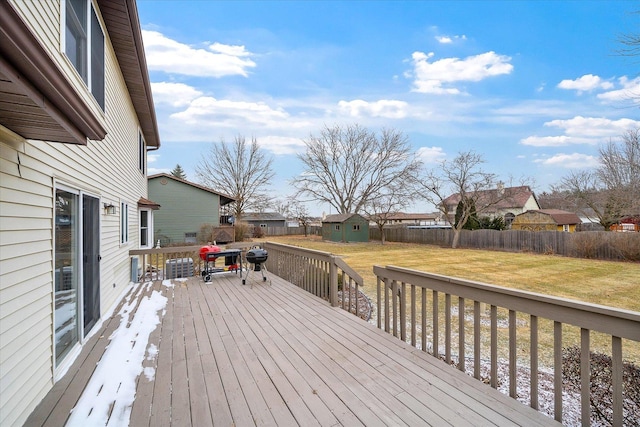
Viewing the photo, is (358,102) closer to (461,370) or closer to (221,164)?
(221,164)

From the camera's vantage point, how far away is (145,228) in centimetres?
957

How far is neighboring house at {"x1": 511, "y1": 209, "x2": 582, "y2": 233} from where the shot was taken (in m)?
23.1

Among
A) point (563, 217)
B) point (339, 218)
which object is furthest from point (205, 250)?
point (563, 217)

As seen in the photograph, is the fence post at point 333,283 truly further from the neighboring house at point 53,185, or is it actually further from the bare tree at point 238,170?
the bare tree at point 238,170

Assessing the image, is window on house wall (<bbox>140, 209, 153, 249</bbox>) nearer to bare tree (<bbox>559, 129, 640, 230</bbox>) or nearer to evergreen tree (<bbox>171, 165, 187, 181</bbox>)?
bare tree (<bbox>559, 129, 640, 230</bbox>)

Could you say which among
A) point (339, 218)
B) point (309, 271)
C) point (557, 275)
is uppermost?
point (339, 218)

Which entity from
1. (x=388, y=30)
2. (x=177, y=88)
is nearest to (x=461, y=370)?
(x=388, y=30)

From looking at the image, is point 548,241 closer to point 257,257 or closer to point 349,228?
point 349,228

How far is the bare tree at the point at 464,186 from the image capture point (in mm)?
20453

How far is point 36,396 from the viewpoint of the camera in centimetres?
213

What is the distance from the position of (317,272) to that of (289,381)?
2.73m

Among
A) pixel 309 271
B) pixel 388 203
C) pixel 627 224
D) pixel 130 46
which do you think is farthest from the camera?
pixel 388 203

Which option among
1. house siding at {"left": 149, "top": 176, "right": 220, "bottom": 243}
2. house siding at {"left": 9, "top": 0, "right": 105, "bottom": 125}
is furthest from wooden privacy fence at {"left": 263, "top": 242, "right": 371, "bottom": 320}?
house siding at {"left": 149, "top": 176, "right": 220, "bottom": 243}

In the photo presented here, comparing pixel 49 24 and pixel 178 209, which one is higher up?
pixel 49 24
